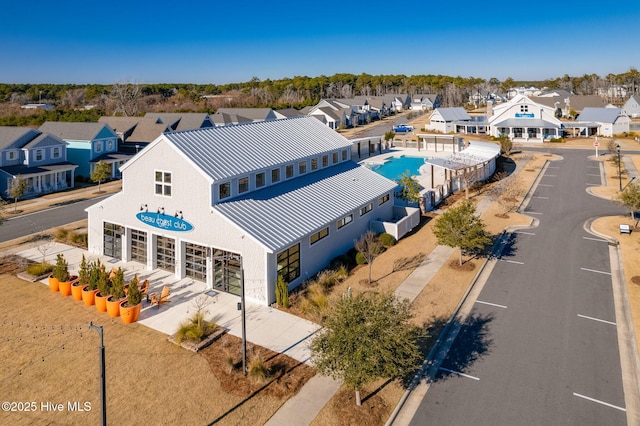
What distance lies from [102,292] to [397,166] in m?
50.4

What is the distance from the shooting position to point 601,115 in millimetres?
99938

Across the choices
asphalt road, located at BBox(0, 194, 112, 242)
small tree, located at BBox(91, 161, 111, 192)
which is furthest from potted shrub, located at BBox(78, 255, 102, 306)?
small tree, located at BBox(91, 161, 111, 192)

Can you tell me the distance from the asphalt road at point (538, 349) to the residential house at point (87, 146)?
52910 millimetres

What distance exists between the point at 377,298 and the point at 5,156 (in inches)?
2058

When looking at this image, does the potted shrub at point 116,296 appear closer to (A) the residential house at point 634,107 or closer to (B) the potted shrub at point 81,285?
(B) the potted shrub at point 81,285

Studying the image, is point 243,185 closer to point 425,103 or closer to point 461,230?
point 461,230

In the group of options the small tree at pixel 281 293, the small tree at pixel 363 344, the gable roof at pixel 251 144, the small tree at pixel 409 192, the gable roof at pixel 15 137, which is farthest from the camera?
the gable roof at pixel 15 137

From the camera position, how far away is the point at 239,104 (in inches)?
6422

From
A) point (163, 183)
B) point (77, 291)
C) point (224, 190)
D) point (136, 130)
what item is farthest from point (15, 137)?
point (224, 190)

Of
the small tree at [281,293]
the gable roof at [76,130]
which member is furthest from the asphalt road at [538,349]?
the gable roof at [76,130]

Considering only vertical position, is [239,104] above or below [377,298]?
above

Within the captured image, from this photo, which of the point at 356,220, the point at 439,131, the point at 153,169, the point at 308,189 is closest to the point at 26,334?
the point at 153,169

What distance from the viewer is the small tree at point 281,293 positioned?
24141 mm

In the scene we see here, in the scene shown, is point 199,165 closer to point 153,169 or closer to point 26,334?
point 153,169
